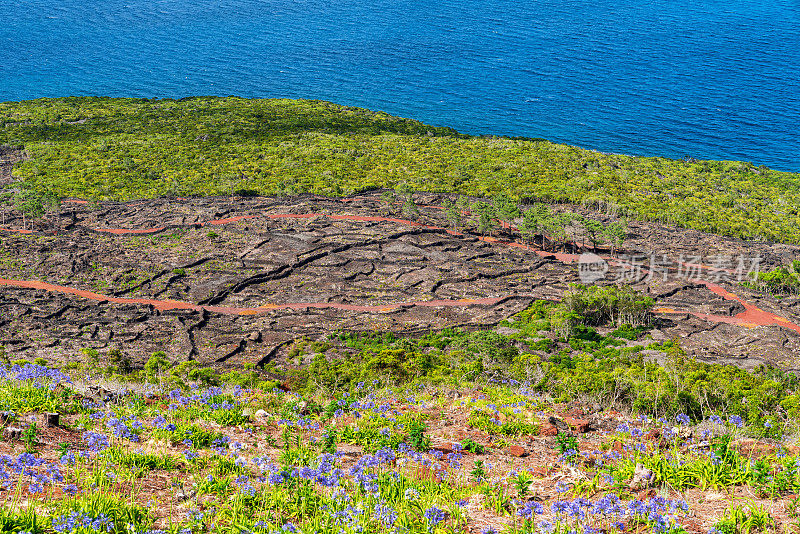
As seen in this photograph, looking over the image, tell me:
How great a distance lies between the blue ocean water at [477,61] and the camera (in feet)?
347

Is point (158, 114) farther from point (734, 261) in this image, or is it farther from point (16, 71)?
point (734, 261)

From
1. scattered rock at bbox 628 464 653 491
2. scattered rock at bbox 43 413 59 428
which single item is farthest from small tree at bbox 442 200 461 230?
scattered rock at bbox 628 464 653 491

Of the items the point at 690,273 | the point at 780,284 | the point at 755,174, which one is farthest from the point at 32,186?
the point at 755,174

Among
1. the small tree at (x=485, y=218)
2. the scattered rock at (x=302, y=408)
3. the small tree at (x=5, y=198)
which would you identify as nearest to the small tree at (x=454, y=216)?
the small tree at (x=485, y=218)

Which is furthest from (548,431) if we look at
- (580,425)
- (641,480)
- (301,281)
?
(301,281)

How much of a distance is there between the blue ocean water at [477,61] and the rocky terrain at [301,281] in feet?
187

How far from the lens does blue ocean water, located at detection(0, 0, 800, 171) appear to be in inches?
4168

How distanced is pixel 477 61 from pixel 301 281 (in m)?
111

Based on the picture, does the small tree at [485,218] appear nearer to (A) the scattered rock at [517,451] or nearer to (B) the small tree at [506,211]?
(B) the small tree at [506,211]

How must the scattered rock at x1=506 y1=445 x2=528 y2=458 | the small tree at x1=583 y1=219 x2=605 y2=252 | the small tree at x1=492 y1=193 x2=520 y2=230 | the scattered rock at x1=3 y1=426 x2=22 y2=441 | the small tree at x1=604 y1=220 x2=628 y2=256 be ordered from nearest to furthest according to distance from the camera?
the scattered rock at x1=3 y1=426 x2=22 y2=441 → the scattered rock at x1=506 y1=445 x2=528 y2=458 → the small tree at x1=604 y1=220 x2=628 y2=256 → the small tree at x1=583 y1=219 x2=605 y2=252 → the small tree at x1=492 y1=193 x2=520 y2=230

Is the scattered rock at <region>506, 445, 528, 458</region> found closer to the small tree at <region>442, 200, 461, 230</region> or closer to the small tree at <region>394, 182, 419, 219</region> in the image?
the small tree at <region>442, 200, 461, 230</region>

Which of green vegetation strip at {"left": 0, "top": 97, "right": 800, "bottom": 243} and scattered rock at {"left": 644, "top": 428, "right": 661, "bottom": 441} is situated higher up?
green vegetation strip at {"left": 0, "top": 97, "right": 800, "bottom": 243}

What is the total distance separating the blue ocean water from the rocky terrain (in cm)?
5697

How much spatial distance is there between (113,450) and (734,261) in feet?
151
